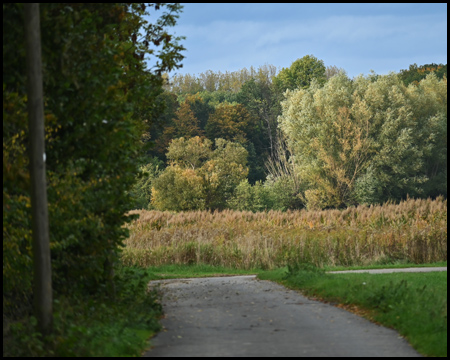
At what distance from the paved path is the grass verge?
0.27m

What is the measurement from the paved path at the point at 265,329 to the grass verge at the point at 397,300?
268 mm

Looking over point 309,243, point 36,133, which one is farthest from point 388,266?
point 36,133

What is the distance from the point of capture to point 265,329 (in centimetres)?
1044

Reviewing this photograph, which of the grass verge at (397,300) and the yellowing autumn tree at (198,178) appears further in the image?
the yellowing autumn tree at (198,178)

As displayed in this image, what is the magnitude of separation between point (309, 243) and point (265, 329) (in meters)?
14.5

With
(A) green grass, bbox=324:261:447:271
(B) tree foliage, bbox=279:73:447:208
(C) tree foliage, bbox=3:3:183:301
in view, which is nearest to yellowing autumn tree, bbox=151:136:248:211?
(B) tree foliage, bbox=279:73:447:208

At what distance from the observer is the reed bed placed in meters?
24.4

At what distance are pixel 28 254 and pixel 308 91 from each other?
187ft

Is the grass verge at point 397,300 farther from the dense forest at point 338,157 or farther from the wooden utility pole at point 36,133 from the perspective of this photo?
the dense forest at point 338,157

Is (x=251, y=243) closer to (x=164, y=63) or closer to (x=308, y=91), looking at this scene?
(x=164, y=63)

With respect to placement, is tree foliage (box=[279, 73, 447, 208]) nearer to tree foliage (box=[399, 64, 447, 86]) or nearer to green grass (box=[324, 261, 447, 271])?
tree foliage (box=[399, 64, 447, 86])

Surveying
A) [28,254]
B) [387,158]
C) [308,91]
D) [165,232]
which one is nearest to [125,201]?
[28,254]

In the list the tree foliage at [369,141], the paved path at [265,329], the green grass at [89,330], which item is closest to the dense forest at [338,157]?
the tree foliage at [369,141]

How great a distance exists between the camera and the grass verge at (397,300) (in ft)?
30.6
